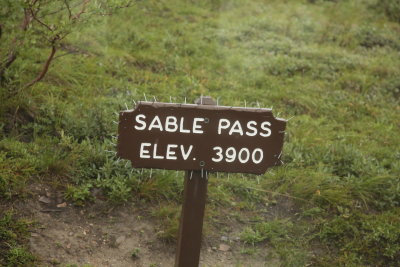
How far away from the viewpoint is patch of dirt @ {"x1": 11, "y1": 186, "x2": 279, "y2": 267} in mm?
4176

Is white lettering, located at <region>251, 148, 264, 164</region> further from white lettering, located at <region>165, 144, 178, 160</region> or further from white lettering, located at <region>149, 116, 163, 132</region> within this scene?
white lettering, located at <region>149, 116, 163, 132</region>

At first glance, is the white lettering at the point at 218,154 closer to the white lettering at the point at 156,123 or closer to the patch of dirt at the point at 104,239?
the white lettering at the point at 156,123

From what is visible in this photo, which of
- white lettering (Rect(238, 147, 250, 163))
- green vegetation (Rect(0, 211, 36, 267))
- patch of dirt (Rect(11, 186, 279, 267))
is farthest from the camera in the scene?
patch of dirt (Rect(11, 186, 279, 267))

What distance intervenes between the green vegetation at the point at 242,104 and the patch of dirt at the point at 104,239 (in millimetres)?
112

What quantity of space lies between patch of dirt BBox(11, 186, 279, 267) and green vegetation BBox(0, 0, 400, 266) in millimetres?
112

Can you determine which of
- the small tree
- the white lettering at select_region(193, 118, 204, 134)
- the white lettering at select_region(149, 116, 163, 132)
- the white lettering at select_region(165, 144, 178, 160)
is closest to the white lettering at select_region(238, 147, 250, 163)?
the white lettering at select_region(193, 118, 204, 134)

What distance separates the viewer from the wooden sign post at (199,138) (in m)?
2.92

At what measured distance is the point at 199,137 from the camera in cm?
298

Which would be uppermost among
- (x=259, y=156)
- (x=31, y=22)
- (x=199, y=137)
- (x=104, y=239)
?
(x=31, y=22)

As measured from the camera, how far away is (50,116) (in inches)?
213

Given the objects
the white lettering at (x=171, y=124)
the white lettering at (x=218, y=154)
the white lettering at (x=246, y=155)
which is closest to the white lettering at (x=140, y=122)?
the white lettering at (x=171, y=124)

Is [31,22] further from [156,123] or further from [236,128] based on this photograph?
[236,128]

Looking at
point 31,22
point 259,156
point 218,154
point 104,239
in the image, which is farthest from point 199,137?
point 31,22

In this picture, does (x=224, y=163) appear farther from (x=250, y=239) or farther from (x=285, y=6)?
(x=285, y=6)
